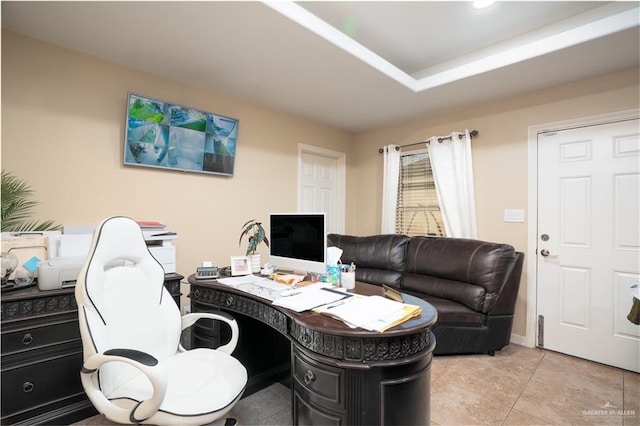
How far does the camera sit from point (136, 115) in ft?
8.27

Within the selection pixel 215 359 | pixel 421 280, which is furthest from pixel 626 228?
pixel 215 359

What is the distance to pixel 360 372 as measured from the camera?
1265 millimetres

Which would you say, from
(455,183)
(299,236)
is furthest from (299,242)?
(455,183)

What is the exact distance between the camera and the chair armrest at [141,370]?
1.17 meters

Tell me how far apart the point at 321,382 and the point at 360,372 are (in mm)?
194

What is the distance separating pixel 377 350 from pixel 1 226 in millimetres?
2487

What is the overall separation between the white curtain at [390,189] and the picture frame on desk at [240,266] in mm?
2288

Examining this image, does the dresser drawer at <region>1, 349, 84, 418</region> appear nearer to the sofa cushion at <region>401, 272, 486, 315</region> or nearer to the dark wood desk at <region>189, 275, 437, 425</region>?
the dark wood desk at <region>189, 275, 437, 425</region>

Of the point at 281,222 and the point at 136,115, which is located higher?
the point at 136,115

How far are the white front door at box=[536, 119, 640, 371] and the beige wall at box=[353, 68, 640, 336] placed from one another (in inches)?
6.6

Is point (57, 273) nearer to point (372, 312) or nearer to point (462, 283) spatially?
point (372, 312)

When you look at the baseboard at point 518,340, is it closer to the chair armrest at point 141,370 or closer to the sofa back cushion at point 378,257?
the sofa back cushion at point 378,257

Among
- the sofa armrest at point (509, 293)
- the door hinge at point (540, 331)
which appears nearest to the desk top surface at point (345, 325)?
the sofa armrest at point (509, 293)

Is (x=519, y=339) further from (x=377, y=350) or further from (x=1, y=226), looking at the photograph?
(x=1, y=226)
